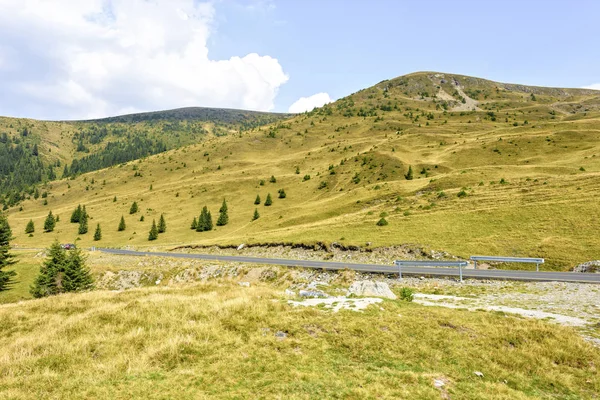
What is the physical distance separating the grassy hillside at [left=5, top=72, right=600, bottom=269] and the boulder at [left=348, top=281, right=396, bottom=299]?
1895 cm

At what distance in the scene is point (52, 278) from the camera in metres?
33.9

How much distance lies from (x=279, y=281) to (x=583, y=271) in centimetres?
2630

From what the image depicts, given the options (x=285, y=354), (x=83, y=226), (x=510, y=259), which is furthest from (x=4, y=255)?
(x=510, y=259)

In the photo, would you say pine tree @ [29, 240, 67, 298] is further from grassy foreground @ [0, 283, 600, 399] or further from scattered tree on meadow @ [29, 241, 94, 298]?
grassy foreground @ [0, 283, 600, 399]

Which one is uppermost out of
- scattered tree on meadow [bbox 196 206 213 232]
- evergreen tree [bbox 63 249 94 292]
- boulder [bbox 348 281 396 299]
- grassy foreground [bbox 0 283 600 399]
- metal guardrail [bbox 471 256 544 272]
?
grassy foreground [bbox 0 283 600 399]

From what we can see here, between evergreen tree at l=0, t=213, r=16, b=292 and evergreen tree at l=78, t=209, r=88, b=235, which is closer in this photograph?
evergreen tree at l=0, t=213, r=16, b=292

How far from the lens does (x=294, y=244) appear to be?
1748 inches

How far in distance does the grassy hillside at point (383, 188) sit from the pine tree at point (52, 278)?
25.3 m

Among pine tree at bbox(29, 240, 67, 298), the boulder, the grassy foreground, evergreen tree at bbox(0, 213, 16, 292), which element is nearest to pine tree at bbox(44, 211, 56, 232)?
evergreen tree at bbox(0, 213, 16, 292)

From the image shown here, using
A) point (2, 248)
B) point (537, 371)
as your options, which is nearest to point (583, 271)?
point (537, 371)

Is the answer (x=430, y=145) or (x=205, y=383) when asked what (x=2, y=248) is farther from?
(x=430, y=145)

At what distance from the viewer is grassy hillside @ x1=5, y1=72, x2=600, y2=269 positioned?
116 feet

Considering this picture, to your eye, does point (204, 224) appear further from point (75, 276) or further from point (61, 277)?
point (61, 277)

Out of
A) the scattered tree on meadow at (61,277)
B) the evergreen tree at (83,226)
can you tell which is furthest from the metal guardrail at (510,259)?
the evergreen tree at (83,226)
